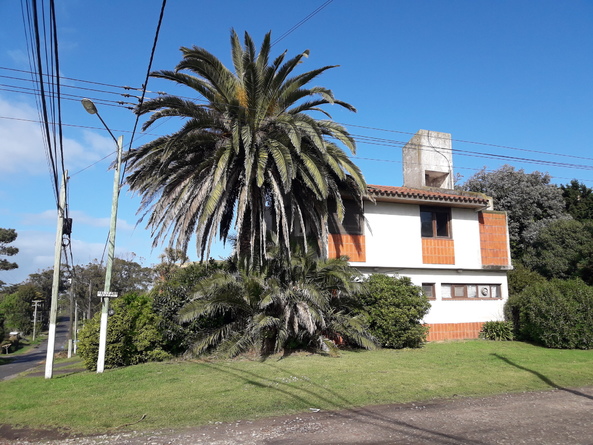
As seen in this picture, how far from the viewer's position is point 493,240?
20.4m

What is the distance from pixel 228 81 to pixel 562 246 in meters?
20.3

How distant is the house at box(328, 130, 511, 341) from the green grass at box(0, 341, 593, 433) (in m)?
4.41

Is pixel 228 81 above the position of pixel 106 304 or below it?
above

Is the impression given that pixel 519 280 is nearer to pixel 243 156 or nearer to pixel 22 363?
pixel 243 156

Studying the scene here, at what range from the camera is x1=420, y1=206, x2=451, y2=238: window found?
19406mm

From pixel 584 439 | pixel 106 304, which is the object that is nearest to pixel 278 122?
pixel 106 304

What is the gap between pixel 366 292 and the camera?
51.1ft

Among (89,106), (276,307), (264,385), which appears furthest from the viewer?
(276,307)

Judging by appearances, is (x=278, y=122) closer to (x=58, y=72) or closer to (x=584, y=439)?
(x=58, y=72)

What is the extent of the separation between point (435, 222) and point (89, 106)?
1365 cm

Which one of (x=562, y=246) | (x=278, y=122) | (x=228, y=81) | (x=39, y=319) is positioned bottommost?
(x=39, y=319)

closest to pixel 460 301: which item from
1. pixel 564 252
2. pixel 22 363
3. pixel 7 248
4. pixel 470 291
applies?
pixel 470 291

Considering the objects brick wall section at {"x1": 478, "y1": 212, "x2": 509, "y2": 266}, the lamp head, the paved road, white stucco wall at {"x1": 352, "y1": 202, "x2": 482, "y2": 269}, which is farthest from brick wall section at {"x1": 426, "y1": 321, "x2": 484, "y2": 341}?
the paved road

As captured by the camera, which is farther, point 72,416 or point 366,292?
point 366,292
